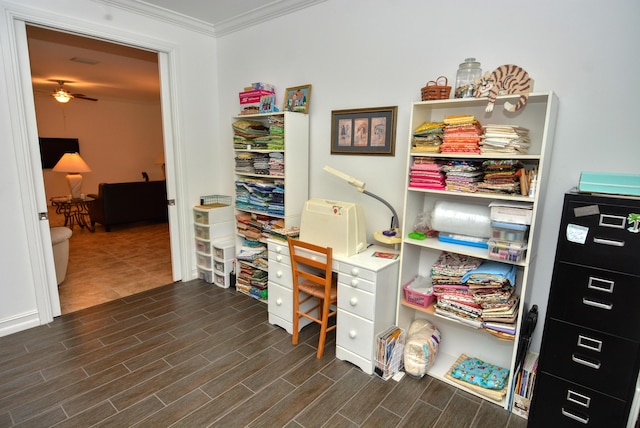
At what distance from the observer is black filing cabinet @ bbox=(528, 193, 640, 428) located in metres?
1.46

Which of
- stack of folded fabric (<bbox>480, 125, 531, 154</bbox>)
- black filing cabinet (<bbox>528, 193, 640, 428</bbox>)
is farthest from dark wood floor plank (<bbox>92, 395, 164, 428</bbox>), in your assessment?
stack of folded fabric (<bbox>480, 125, 531, 154</bbox>)

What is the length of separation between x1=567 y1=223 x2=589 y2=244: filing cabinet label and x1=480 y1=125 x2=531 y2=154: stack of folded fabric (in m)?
0.48

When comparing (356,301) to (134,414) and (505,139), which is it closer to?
(505,139)

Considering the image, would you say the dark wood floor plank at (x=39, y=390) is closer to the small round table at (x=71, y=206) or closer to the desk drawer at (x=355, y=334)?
the desk drawer at (x=355, y=334)

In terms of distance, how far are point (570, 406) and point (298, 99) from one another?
2705mm

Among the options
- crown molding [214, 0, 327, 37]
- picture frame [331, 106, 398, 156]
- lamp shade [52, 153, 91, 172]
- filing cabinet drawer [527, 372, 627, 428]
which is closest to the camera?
filing cabinet drawer [527, 372, 627, 428]

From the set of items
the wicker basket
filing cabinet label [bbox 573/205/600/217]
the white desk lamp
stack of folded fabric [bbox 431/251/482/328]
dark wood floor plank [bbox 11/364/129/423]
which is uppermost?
the wicker basket

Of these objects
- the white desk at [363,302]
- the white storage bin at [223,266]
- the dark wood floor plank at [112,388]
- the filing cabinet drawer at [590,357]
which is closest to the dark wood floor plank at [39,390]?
the dark wood floor plank at [112,388]

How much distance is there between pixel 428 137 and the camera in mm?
2090

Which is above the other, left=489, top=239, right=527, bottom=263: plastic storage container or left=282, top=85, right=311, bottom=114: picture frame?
left=282, top=85, right=311, bottom=114: picture frame

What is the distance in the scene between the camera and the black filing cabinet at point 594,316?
1459mm

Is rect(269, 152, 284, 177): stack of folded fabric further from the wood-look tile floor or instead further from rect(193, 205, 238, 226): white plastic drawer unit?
the wood-look tile floor

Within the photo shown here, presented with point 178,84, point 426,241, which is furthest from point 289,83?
point 426,241

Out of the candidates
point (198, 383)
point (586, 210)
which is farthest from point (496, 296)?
point (198, 383)
